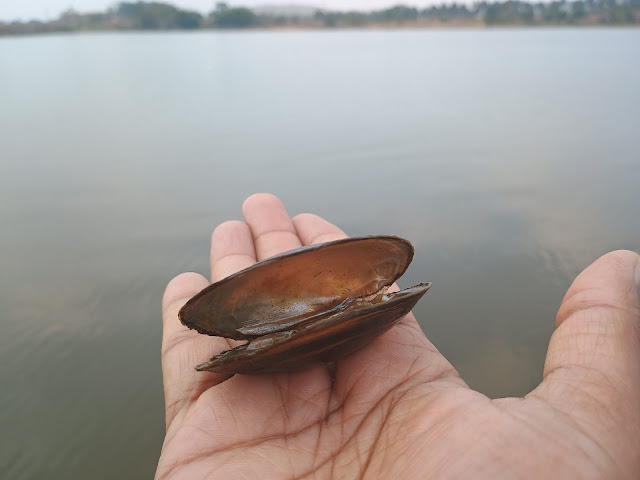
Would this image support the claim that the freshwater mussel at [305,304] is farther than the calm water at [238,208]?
No

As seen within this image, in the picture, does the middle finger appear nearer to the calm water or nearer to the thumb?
the calm water

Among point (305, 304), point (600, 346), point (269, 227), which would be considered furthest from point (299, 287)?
point (600, 346)

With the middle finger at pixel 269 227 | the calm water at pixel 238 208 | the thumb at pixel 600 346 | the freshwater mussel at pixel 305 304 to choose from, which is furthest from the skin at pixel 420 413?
the middle finger at pixel 269 227

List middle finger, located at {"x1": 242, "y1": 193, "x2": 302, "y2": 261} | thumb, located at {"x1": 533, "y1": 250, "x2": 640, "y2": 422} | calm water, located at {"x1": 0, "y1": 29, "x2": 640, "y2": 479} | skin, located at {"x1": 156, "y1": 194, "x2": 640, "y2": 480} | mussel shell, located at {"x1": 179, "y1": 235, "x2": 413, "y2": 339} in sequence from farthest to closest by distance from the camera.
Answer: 1. middle finger, located at {"x1": 242, "y1": 193, "x2": 302, "y2": 261}
2. calm water, located at {"x1": 0, "y1": 29, "x2": 640, "y2": 479}
3. mussel shell, located at {"x1": 179, "y1": 235, "x2": 413, "y2": 339}
4. thumb, located at {"x1": 533, "y1": 250, "x2": 640, "y2": 422}
5. skin, located at {"x1": 156, "y1": 194, "x2": 640, "y2": 480}

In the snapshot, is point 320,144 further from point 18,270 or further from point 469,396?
point 469,396

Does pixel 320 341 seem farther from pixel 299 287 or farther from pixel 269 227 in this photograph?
pixel 269 227

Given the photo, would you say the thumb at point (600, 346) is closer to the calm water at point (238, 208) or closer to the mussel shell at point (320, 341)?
the mussel shell at point (320, 341)

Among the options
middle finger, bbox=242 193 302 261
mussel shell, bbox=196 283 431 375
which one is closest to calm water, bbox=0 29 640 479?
middle finger, bbox=242 193 302 261
